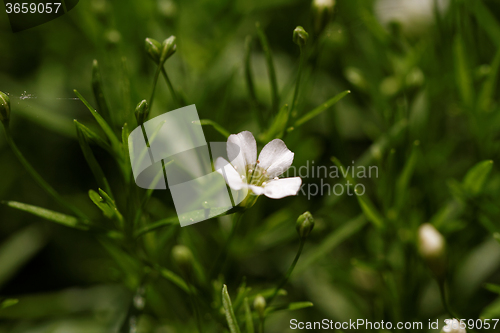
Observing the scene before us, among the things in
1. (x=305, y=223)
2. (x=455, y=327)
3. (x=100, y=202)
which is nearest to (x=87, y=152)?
(x=100, y=202)

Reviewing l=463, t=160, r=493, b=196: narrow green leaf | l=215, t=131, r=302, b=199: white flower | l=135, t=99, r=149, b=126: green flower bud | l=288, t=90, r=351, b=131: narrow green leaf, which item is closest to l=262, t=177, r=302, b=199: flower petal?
l=215, t=131, r=302, b=199: white flower

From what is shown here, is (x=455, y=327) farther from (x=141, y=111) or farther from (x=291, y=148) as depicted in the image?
(x=141, y=111)

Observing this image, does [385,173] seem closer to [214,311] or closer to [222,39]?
[214,311]

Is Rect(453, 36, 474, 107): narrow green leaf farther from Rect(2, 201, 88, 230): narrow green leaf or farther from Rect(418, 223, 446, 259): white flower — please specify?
Rect(2, 201, 88, 230): narrow green leaf

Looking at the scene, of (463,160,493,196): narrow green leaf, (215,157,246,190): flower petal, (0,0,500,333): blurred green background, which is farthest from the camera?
(0,0,500,333): blurred green background

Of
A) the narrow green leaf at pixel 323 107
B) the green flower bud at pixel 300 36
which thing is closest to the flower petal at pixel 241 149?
the narrow green leaf at pixel 323 107
